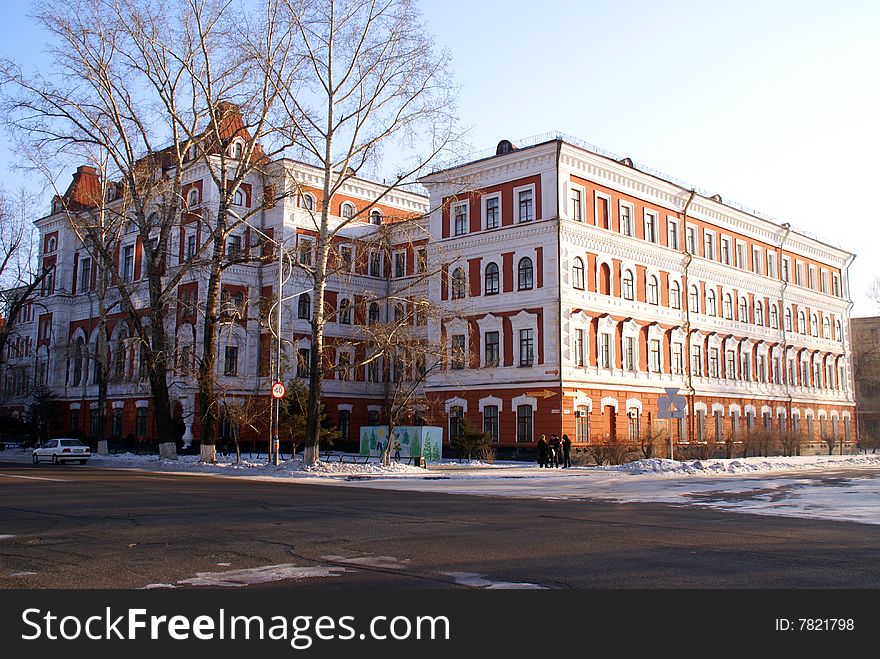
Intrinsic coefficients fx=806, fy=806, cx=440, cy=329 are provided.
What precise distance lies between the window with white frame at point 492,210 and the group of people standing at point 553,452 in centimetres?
1409

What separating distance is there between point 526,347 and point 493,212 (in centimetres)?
826

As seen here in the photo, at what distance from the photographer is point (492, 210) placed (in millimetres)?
46625

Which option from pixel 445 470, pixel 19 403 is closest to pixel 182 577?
pixel 445 470

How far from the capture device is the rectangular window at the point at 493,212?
46.3 m

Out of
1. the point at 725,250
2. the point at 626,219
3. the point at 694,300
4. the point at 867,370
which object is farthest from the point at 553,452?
the point at 867,370

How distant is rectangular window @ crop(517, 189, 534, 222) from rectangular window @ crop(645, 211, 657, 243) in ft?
29.6

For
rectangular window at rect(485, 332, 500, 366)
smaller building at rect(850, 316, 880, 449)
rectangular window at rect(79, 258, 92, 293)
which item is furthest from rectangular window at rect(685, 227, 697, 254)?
rectangular window at rect(79, 258, 92, 293)

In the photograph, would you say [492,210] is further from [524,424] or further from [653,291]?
[524,424]

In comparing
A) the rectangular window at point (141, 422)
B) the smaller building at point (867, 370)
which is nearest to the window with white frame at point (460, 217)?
the rectangular window at point (141, 422)

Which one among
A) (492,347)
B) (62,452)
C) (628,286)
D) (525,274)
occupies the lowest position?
(62,452)

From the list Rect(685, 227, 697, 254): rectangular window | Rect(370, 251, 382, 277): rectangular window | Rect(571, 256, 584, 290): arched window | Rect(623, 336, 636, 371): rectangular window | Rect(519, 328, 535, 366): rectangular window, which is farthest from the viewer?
Rect(370, 251, 382, 277): rectangular window

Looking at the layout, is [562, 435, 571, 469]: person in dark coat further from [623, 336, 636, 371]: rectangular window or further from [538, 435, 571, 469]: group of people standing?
[623, 336, 636, 371]: rectangular window

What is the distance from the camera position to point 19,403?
63.8 meters

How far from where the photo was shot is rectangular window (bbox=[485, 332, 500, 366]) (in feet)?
149
